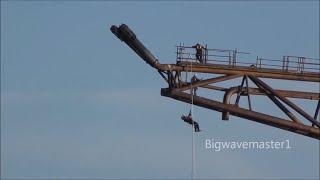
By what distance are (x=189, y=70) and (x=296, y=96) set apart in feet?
16.2

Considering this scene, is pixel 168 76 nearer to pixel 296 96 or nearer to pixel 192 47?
pixel 192 47

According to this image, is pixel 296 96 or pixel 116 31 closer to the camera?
pixel 116 31

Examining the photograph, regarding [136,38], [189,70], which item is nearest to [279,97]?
[189,70]

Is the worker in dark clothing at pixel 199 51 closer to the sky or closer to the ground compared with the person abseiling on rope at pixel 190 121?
closer to the sky

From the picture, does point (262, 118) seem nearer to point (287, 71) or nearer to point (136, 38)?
point (287, 71)

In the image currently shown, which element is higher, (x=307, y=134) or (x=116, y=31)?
(x=116, y=31)

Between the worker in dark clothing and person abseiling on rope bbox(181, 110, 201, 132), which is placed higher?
the worker in dark clothing

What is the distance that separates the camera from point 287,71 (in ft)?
130

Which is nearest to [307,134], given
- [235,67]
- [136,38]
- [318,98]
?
[318,98]

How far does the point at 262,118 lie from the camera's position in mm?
38719

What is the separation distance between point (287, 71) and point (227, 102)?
293 cm

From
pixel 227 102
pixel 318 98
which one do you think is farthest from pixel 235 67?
pixel 318 98

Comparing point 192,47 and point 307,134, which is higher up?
point 192,47

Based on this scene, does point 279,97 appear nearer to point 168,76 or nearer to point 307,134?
point 307,134
